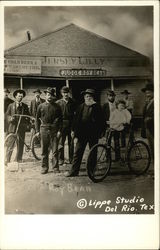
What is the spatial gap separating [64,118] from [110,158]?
0.26 meters

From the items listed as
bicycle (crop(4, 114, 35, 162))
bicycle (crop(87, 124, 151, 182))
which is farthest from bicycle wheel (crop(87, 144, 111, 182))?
bicycle (crop(4, 114, 35, 162))

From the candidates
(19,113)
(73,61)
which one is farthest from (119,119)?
(19,113)

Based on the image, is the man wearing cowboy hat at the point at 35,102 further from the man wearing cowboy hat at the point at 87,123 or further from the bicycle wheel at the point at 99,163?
the bicycle wheel at the point at 99,163

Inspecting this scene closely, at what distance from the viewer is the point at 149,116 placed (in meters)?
1.46

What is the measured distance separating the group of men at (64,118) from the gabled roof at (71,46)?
0.15 metres

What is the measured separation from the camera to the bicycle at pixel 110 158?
147 cm

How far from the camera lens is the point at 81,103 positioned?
58.1 inches

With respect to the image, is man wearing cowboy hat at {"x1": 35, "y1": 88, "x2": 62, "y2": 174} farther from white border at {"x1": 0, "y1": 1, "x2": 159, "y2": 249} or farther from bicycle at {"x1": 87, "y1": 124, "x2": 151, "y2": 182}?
white border at {"x1": 0, "y1": 1, "x2": 159, "y2": 249}

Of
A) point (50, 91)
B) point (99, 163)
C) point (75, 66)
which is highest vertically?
point (75, 66)

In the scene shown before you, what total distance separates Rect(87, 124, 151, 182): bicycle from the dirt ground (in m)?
0.02

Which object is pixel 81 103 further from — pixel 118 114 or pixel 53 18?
pixel 53 18

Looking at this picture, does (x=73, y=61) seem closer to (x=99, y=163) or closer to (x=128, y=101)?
(x=128, y=101)

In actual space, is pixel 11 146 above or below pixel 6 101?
below

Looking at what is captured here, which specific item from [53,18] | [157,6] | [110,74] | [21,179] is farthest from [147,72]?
[21,179]
